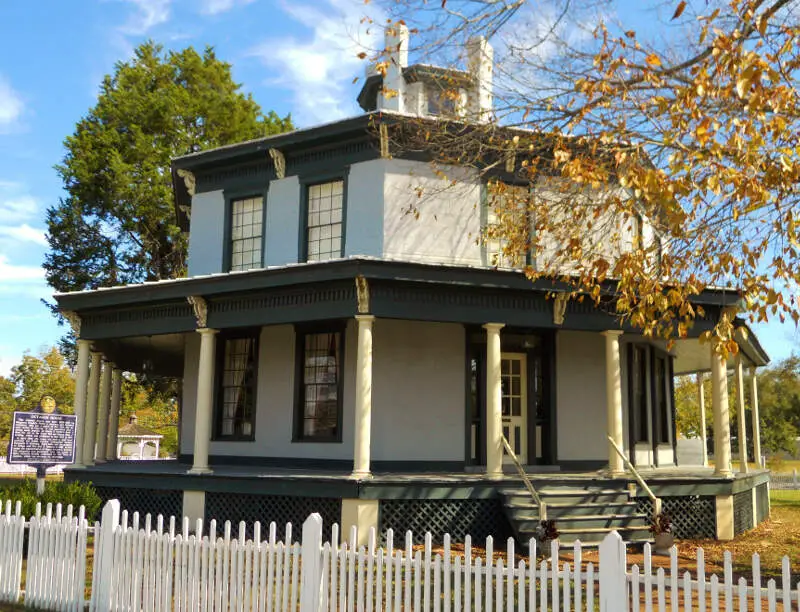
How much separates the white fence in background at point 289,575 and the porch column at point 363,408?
455cm

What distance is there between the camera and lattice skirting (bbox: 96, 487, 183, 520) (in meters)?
14.6

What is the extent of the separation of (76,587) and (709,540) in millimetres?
10671

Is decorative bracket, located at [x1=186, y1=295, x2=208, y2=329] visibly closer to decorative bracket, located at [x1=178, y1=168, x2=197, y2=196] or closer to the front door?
decorative bracket, located at [x1=178, y1=168, x2=197, y2=196]

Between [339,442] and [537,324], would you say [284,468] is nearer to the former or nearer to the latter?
[339,442]

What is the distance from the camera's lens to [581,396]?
641 inches

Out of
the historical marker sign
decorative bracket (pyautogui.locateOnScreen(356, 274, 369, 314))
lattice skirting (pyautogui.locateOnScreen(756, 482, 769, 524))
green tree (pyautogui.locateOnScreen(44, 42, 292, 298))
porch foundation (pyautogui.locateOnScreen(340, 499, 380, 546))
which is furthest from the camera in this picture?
green tree (pyautogui.locateOnScreen(44, 42, 292, 298))

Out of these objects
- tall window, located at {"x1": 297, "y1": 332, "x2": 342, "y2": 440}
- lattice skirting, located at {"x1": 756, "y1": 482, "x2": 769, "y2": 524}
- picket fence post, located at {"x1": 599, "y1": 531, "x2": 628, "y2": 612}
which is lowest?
lattice skirting, located at {"x1": 756, "y1": 482, "x2": 769, "y2": 524}

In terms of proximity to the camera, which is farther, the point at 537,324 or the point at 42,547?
the point at 537,324

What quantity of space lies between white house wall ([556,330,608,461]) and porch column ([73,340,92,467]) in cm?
991

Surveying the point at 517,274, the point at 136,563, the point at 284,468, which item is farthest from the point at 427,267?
the point at 136,563

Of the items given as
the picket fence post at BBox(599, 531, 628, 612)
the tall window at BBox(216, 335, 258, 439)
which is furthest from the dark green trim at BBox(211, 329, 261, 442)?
the picket fence post at BBox(599, 531, 628, 612)

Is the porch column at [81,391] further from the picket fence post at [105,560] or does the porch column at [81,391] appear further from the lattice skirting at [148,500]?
the picket fence post at [105,560]

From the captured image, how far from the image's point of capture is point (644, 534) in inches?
495

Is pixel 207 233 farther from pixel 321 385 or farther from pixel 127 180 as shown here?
pixel 127 180
